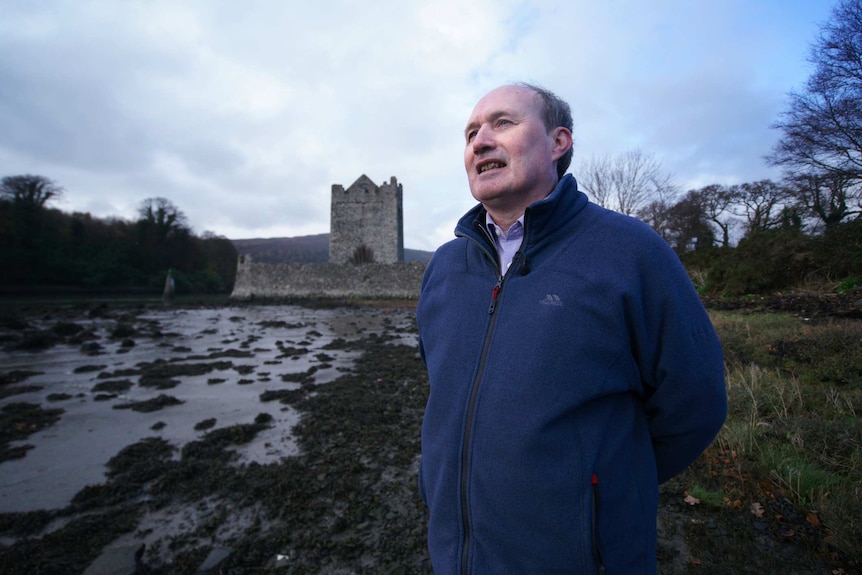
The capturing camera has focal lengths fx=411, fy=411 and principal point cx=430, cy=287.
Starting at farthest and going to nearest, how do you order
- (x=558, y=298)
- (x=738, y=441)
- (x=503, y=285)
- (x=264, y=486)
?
(x=264, y=486)
(x=738, y=441)
(x=503, y=285)
(x=558, y=298)

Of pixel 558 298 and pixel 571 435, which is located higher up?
pixel 558 298

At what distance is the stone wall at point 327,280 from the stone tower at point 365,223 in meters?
4.15

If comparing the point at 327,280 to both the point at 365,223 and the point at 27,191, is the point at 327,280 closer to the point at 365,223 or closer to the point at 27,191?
the point at 365,223

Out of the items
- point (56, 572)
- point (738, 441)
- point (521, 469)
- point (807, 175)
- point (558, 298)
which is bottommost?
point (56, 572)

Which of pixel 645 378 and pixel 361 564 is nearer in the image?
pixel 645 378

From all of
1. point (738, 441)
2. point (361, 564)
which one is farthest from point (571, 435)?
point (738, 441)

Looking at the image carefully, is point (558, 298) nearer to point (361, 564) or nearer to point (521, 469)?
point (521, 469)

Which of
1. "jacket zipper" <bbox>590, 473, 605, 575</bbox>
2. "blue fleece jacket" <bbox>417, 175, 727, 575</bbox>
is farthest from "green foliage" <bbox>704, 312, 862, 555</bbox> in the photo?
"jacket zipper" <bbox>590, 473, 605, 575</bbox>

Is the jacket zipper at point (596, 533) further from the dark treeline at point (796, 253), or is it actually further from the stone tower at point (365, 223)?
the stone tower at point (365, 223)

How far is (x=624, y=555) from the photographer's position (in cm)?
127

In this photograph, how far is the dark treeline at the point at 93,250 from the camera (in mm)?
33875

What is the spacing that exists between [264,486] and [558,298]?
155 inches

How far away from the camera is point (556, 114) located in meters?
1.71

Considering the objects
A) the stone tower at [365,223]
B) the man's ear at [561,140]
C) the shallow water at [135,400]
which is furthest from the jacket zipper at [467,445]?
the stone tower at [365,223]
